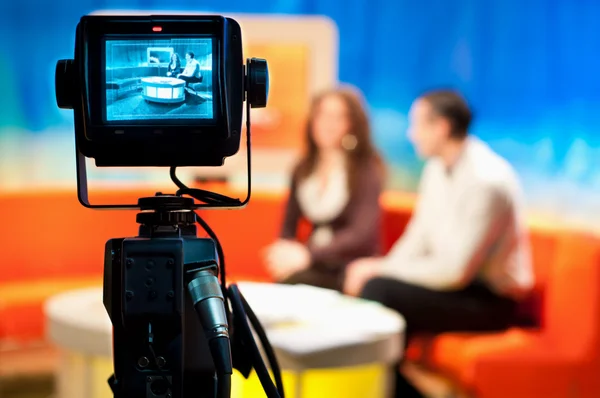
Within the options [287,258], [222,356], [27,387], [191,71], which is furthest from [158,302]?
[27,387]

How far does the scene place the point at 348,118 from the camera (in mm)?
3361

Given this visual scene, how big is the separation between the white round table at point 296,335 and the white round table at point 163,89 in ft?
2.51

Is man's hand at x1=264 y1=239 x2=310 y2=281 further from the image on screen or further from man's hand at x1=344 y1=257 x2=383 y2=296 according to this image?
the image on screen

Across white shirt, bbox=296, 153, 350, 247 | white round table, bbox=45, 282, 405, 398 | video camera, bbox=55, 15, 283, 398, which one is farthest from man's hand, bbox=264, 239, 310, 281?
video camera, bbox=55, 15, 283, 398

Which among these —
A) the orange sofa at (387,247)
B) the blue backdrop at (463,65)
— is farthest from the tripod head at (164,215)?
the blue backdrop at (463,65)

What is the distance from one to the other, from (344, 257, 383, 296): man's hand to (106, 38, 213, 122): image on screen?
74.4 inches

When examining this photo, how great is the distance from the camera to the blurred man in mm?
2664

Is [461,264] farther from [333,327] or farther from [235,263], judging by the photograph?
[235,263]

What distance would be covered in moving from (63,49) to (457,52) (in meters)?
1.98

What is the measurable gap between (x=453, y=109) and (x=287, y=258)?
0.95m

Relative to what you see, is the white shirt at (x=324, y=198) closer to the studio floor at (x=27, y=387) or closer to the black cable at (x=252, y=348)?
the studio floor at (x=27, y=387)

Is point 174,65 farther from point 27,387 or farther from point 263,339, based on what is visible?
point 27,387

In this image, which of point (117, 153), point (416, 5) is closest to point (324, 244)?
point (416, 5)

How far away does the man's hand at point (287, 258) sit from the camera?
3.25 m
